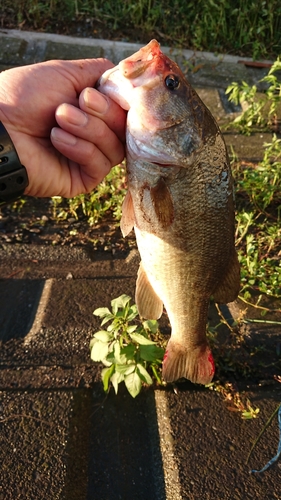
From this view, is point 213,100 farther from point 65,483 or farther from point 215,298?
point 65,483

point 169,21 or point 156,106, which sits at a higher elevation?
point 156,106

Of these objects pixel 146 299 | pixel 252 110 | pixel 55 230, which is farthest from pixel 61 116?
pixel 252 110

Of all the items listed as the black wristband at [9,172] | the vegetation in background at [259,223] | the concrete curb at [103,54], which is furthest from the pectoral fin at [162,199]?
the concrete curb at [103,54]

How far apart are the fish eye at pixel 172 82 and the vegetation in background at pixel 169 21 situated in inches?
193

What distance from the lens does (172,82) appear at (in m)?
1.65

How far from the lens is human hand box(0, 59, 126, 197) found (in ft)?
5.40

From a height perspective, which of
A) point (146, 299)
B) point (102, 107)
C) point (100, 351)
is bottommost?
point (100, 351)

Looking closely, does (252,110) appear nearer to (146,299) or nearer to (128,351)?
(146,299)

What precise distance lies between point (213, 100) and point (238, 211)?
1.93 meters

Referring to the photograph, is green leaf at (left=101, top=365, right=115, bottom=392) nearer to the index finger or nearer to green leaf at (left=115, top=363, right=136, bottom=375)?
green leaf at (left=115, top=363, right=136, bottom=375)

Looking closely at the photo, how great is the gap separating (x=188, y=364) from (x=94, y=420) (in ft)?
1.80

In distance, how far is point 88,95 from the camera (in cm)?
160

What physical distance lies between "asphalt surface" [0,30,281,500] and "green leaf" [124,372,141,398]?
0.85 feet

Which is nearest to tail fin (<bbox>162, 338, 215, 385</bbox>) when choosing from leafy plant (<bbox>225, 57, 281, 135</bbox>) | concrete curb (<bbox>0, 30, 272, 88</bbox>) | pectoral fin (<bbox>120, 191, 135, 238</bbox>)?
pectoral fin (<bbox>120, 191, 135, 238</bbox>)
